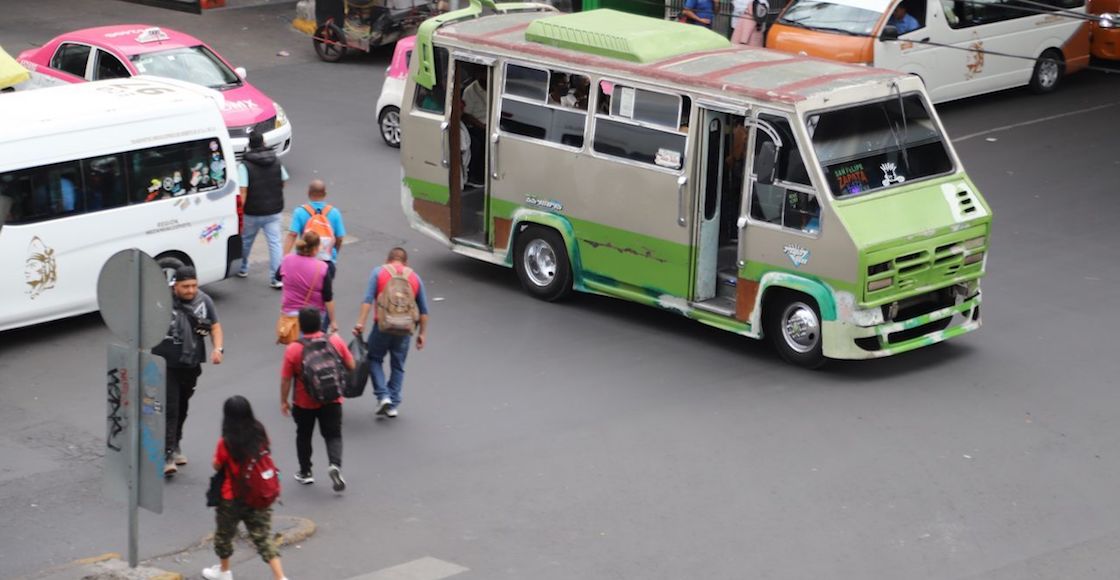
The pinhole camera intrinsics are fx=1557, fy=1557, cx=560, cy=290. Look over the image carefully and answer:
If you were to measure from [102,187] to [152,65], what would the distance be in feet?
20.3

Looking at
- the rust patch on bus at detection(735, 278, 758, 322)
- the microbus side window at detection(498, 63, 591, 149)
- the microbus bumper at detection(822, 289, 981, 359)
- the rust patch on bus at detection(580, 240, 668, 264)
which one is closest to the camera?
the microbus bumper at detection(822, 289, 981, 359)

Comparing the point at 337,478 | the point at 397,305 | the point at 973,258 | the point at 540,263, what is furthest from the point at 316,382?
the point at 973,258

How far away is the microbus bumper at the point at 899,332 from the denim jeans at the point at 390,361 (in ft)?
11.7

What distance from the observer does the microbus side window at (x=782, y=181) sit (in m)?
13.1

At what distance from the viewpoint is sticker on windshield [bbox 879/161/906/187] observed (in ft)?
43.9

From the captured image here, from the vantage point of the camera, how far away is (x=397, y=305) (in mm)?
11938

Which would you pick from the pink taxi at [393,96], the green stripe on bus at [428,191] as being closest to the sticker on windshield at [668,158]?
the green stripe on bus at [428,191]

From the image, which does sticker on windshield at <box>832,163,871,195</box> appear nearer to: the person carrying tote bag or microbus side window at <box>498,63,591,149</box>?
microbus side window at <box>498,63,591,149</box>

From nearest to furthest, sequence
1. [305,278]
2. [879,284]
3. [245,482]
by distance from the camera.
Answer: [245,482]
[305,278]
[879,284]

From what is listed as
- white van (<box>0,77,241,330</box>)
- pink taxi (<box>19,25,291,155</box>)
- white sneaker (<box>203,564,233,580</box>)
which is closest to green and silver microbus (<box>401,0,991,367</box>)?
white van (<box>0,77,241,330</box>)

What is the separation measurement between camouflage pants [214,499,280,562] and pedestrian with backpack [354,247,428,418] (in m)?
3.01

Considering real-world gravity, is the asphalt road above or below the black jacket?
below

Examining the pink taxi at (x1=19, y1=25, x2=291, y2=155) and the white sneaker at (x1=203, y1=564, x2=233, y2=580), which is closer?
the white sneaker at (x1=203, y1=564, x2=233, y2=580)

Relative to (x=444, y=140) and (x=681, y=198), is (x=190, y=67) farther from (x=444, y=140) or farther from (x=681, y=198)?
(x=681, y=198)
